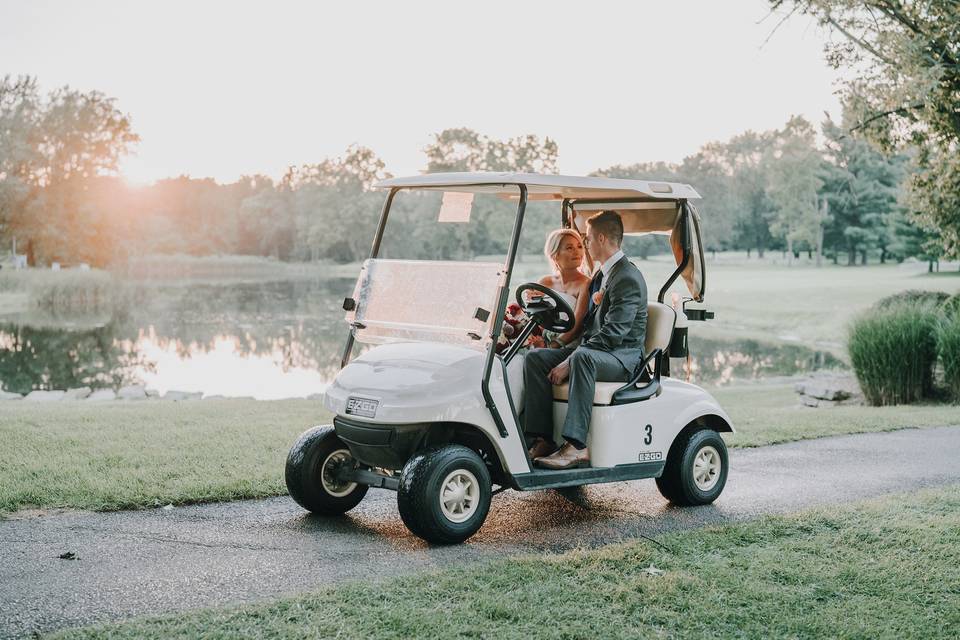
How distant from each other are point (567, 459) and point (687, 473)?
1.03 metres

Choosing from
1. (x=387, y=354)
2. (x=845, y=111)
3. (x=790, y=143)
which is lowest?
(x=387, y=354)

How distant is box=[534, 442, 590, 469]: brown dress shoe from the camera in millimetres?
6016

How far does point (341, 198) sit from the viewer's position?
79.0 metres

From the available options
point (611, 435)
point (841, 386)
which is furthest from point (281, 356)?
point (611, 435)

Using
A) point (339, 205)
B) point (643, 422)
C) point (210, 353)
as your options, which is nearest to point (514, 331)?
point (643, 422)

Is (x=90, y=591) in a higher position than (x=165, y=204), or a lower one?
lower

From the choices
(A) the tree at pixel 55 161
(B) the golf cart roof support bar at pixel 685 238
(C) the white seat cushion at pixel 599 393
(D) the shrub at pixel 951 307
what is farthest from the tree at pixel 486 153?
(C) the white seat cushion at pixel 599 393

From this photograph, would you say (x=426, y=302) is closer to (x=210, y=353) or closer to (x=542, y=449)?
(x=542, y=449)

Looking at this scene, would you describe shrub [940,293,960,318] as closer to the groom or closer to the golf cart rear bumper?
the groom

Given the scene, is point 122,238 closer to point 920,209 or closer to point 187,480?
point 920,209

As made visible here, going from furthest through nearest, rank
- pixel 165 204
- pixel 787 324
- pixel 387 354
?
pixel 165 204
pixel 787 324
pixel 387 354

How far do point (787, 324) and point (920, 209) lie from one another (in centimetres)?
1589

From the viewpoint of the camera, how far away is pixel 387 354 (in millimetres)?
5977

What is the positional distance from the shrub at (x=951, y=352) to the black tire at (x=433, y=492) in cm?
1003
